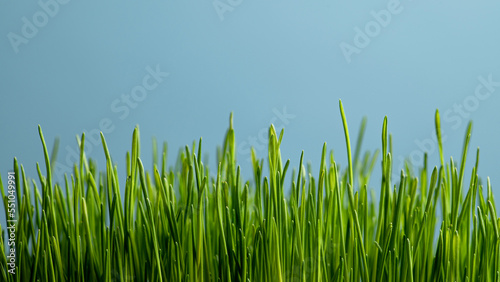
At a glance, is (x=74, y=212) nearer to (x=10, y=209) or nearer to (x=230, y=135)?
(x=10, y=209)

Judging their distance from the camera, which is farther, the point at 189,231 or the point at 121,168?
the point at 121,168

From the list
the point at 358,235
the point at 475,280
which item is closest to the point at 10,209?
the point at 358,235

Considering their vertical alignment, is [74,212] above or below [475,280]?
above

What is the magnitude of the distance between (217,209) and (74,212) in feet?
0.59

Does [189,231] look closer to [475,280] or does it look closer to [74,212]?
[74,212]

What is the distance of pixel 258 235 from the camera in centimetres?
58

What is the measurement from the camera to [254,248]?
584 mm

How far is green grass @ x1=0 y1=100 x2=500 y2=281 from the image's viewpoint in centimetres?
57

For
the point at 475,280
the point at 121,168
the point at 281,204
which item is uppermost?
the point at 121,168

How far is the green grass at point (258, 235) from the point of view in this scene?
0.57m

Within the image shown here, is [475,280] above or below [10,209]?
below

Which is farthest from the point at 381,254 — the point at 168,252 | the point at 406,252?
the point at 168,252

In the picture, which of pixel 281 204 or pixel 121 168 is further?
pixel 121 168

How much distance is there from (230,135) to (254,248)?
140 millimetres
